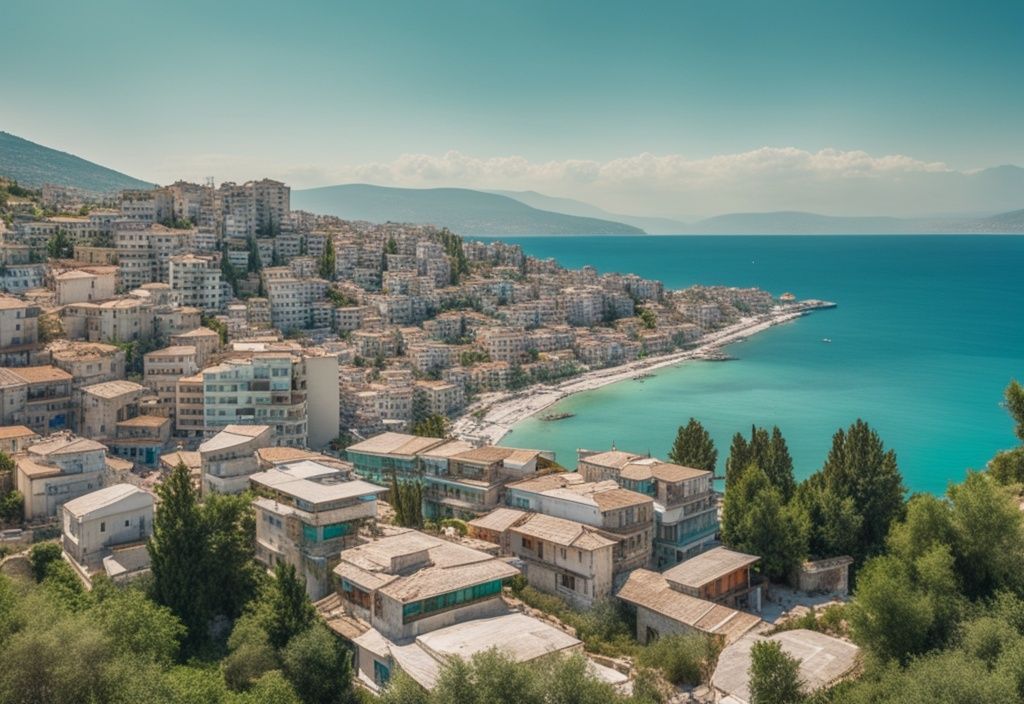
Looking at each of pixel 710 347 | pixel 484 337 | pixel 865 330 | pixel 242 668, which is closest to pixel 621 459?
pixel 242 668

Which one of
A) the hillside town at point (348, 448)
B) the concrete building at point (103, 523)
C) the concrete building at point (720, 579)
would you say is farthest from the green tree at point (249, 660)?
the concrete building at point (720, 579)

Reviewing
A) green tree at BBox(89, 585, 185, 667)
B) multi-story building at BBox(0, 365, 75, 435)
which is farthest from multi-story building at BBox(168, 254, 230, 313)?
green tree at BBox(89, 585, 185, 667)

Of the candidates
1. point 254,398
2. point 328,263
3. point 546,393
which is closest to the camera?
point 254,398

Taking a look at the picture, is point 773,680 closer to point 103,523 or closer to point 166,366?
point 103,523

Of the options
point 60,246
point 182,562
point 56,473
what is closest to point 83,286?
point 60,246

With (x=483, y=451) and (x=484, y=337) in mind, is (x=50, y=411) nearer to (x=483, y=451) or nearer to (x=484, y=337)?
(x=483, y=451)

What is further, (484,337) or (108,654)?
(484,337)
